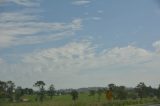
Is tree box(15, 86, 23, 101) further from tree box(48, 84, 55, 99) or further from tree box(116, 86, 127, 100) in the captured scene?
tree box(116, 86, 127, 100)

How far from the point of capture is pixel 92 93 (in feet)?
433

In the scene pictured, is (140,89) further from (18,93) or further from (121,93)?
(18,93)

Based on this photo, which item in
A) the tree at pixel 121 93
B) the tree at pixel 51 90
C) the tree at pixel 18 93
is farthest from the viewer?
the tree at pixel 51 90

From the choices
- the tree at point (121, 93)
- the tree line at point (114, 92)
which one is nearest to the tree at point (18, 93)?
the tree line at point (114, 92)

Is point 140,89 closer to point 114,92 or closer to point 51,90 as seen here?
point 114,92

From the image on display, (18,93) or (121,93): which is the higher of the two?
(18,93)

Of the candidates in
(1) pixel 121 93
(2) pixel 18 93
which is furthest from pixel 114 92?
(2) pixel 18 93

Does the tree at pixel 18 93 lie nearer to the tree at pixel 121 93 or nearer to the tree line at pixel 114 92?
the tree line at pixel 114 92

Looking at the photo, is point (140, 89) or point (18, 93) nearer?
point (140, 89)

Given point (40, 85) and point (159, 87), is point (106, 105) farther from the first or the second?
point (40, 85)

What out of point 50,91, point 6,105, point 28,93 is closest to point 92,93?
point 50,91

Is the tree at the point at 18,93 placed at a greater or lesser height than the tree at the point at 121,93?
greater

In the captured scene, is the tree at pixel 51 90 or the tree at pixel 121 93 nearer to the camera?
the tree at pixel 121 93

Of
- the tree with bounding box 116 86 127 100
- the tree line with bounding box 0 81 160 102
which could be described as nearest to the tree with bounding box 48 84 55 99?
the tree line with bounding box 0 81 160 102
